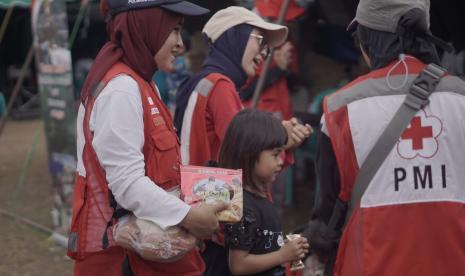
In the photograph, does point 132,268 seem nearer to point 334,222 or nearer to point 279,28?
point 334,222

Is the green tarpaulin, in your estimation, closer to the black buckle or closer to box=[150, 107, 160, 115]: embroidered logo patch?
box=[150, 107, 160, 115]: embroidered logo patch

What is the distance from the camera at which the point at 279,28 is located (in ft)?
10.4

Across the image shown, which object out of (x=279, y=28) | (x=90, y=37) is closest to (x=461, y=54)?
(x=279, y=28)

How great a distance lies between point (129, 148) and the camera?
203 cm

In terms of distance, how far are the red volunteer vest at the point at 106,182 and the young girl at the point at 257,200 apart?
0.26 m

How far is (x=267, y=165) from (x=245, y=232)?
0.28 metres

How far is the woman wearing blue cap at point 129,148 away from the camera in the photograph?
2.03 m

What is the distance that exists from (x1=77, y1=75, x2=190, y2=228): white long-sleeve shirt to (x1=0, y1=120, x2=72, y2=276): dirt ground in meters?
2.98

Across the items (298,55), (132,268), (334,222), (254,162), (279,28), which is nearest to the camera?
(334,222)

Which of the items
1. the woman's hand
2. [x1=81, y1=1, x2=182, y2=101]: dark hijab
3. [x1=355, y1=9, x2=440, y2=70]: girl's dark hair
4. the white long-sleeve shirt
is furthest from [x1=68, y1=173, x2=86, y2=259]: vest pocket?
[x1=355, y1=9, x2=440, y2=70]: girl's dark hair

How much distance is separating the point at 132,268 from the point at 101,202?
0.26 metres

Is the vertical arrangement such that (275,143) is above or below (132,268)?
above

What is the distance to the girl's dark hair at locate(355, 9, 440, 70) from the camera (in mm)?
1912

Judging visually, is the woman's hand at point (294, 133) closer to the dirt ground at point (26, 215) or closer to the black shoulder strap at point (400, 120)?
the black shoulder strap at point (400, 120)
